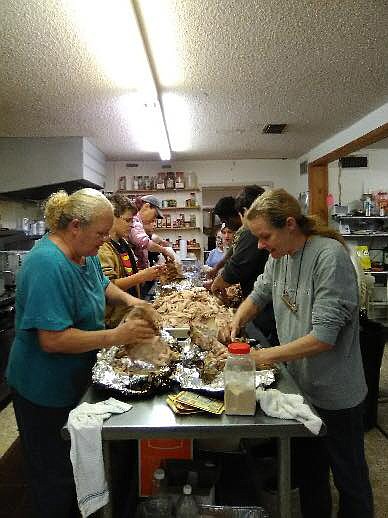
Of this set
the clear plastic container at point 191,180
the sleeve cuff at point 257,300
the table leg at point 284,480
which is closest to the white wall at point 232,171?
the clear plastic container at point 191,180

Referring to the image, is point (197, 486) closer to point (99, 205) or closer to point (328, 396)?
point (328, 396)

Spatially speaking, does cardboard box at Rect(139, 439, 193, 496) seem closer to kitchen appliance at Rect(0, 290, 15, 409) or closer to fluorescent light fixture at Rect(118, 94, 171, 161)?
kitchen appliance at Rect(0, 290, 15, 409)

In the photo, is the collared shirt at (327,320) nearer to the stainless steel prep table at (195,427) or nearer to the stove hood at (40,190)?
the stainless steel prep table at (195,427)

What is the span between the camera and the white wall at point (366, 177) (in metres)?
7.24

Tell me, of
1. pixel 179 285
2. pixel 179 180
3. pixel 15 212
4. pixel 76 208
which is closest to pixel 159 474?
pixel 76 208

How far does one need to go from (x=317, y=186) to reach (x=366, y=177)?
40.7 inches

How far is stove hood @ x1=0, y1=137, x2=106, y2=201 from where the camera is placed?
18.6ft

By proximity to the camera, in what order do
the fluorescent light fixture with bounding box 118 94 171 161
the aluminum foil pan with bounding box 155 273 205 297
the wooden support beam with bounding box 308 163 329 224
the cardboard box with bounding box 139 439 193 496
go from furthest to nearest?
the wooden support beam with bounding box 308 163 329 224 < the fluorescent light fixture with bounding box 118 94 171 161 < the aluminum foil pan with bounding box 155 273 205 297 < the cardboard box with bounding box 139 439 193 496

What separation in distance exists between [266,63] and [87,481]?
9.82 feet

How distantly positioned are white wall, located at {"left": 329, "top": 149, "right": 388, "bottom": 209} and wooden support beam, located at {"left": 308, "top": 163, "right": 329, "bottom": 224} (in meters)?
0.46

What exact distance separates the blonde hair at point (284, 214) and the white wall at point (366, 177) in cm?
580

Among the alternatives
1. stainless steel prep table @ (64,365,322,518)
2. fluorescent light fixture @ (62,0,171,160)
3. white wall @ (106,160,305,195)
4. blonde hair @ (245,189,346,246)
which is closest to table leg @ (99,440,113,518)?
stainless steel prep table @ (64,365,322,518)

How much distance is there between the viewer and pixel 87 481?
1.38m

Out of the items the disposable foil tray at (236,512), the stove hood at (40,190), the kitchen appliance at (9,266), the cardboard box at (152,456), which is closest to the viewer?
the disposable foil tray at (236,512)
